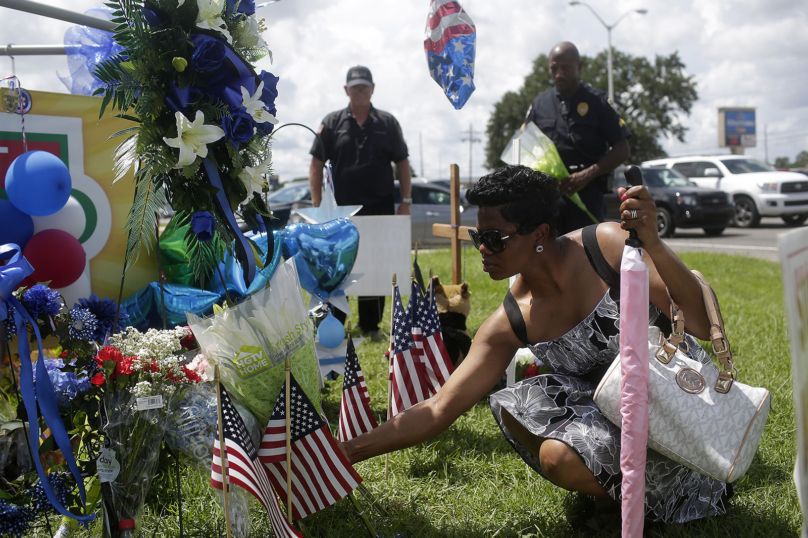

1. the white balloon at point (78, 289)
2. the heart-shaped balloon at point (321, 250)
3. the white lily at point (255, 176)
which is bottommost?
the white balloon at point (78, 289)

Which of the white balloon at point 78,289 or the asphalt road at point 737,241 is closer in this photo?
the white balloon at point 78,289

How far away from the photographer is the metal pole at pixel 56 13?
208 centimetres

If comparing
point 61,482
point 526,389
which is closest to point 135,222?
point 61,482

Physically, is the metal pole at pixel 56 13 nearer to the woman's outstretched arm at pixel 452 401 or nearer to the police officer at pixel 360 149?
the woman's outstretched arm at pixel 452 401

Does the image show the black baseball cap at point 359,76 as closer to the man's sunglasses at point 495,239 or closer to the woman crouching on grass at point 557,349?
the woman crouching on grass at point 557,349

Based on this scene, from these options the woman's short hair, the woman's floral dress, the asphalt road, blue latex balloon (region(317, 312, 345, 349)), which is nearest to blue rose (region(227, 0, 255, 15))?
the woman's short hair

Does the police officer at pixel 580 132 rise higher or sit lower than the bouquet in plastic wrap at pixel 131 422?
higher

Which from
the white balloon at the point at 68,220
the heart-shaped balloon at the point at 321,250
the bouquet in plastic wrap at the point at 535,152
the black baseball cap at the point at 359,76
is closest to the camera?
the white balloon at the point at 68,220

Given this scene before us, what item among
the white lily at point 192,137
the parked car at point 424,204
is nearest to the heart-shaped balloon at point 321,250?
the white lily at point 192,137

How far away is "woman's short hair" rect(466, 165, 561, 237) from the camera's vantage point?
7.34 ft

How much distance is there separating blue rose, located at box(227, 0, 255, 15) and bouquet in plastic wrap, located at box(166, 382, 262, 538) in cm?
133

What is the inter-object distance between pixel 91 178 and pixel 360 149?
224cm

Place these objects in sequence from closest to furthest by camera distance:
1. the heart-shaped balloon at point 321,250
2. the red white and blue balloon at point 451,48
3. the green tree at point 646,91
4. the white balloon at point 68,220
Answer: the white balloon at point 68,220 → the red white and blue balloon at point 451,48 → the heart-shaped balloon at point 321,250 → the green tree at point 646,91

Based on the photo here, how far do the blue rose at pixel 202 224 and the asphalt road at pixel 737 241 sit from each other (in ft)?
33.1
